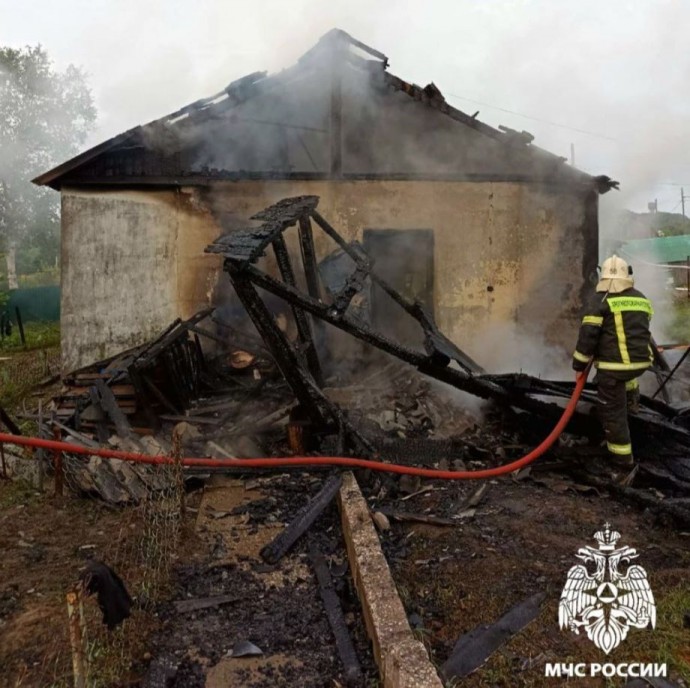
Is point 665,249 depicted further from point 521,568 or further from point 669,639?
point 669,639

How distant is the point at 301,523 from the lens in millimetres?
4684

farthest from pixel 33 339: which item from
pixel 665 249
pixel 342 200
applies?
pixel 665 249

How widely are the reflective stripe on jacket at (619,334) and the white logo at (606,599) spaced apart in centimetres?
173

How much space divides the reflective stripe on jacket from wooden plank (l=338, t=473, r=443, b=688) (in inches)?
100

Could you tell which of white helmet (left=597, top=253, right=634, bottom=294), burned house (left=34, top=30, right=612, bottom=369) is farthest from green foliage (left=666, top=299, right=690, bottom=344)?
white helmet (left=597, top=253, right=634, bottom=294)

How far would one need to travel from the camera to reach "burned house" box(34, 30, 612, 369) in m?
9.16

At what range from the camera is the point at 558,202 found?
32.9 feet

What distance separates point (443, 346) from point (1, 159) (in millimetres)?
23839

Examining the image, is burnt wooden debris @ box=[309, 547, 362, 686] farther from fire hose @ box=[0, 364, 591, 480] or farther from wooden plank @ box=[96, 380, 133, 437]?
wooden plank @ box=[96, 380, 133, 437]

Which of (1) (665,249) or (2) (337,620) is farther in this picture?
(1) (665,249)

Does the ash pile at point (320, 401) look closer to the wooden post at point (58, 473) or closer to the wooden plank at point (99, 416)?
the wooden plank at point (99, 416)

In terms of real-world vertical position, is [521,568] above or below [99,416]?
below

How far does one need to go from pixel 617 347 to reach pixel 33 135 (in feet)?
79.8

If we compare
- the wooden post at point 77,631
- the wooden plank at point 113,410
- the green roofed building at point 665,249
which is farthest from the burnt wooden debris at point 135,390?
the green roofed building at point 665,249
